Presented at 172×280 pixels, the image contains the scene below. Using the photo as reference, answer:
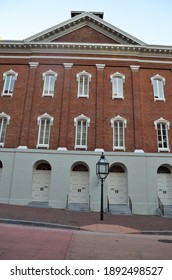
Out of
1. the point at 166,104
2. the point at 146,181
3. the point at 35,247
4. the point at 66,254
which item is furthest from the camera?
the point at 166,104

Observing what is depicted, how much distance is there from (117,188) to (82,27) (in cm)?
1565

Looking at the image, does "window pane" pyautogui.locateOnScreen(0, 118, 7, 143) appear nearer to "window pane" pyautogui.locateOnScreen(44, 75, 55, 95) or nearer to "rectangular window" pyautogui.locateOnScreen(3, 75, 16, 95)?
"rectangular window" pyautogui.locateOnScreen(3, 75, 16, 95)

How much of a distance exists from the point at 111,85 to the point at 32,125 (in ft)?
26.2

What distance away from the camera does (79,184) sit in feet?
58.4

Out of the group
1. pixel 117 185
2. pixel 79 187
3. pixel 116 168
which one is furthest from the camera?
pixel 116 168

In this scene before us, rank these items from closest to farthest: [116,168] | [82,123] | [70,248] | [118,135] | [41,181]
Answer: [70,248] < [41,181] < [116,168] < [118,135] < [82,123]

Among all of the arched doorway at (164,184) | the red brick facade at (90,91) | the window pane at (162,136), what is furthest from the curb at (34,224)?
the window pane at (162,136)

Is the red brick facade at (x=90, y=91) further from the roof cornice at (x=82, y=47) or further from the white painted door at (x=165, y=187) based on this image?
the white painted door at (x=165, y=187)

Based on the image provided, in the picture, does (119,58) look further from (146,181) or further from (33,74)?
(146,181)

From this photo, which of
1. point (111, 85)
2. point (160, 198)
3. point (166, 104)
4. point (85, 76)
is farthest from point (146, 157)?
point (85, 76)

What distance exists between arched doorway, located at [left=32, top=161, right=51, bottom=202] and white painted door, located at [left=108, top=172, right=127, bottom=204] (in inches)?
202

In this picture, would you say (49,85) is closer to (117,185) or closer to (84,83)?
(84,83)

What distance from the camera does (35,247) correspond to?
616 centimetres

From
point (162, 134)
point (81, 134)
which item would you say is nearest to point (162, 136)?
point (162, 134)
